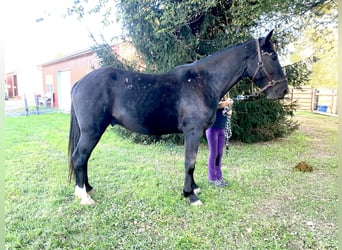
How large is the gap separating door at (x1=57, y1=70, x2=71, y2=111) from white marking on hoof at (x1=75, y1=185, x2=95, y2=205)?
9.85m

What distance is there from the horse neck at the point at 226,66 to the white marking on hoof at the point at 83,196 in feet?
5.57

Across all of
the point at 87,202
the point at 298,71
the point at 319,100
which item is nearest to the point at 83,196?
the point at 87,202

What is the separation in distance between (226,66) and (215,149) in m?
1.00

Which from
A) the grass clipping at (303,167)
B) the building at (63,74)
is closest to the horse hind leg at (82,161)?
the grass clipping at (303,167)

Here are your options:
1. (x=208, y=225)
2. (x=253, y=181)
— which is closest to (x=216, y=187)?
(x=253, y=181)

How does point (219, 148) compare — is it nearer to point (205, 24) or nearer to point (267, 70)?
Answer: point (267, 70)

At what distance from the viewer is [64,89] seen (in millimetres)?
11797

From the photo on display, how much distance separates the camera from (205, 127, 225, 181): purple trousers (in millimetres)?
2949

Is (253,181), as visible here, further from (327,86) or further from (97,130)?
(327,86)

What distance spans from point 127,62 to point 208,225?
3820 mm

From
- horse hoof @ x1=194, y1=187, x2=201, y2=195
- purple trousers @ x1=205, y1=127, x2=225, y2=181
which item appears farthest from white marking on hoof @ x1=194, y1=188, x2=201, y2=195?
purple trousers @ x1=205, y1=127, x2=225, y2=181

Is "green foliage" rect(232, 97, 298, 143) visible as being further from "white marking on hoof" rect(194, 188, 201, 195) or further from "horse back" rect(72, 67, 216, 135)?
"horse back" rect(72, 67, 216, 135)

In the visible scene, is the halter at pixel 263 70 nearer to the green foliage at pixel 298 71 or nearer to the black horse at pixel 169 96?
the black horse at pixel 169 96

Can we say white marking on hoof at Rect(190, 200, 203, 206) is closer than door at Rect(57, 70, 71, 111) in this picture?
Yes
